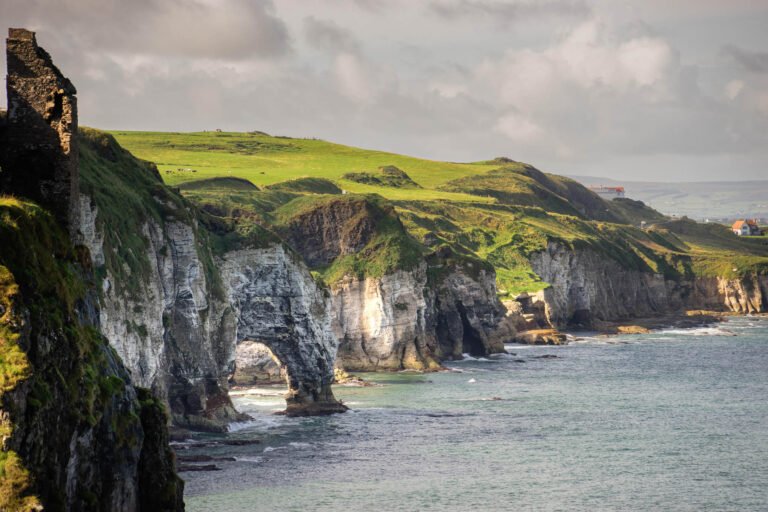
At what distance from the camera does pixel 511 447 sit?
95438 mm

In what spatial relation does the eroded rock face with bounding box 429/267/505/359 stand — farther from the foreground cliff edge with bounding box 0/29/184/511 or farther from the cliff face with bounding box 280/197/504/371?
the foreground cliff edge with bounding box 0/29/184/511

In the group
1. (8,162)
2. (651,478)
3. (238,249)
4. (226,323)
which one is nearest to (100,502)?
(8,162)

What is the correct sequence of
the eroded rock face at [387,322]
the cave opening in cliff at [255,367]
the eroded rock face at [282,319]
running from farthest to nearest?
the eroded rock face at [387,322] < the cave opening in cliff at [255,367] < the eroded rock face at [282,319]

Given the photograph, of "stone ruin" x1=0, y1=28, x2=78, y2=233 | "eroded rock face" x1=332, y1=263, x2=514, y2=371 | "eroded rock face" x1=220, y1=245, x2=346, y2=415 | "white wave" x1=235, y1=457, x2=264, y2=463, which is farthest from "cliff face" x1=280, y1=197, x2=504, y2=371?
"stone ruin" x1=0, y1=28, x2=78, y2=233

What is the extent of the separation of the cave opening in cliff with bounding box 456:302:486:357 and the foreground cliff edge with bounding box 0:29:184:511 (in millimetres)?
123692

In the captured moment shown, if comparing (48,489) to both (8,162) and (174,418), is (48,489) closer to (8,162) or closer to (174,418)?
(8,162)

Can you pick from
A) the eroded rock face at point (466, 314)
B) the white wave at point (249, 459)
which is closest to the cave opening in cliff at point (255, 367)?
the eroded rock face at point (466, 314)

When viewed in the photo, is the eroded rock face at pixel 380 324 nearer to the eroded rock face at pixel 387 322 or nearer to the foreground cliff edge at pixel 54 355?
the eroded rock face at pixel 387 322

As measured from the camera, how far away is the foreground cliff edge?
39.0m

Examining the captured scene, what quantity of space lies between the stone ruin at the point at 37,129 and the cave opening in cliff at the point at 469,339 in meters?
127

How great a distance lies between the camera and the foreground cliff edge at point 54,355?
3895 cm

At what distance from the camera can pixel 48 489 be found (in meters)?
39.5

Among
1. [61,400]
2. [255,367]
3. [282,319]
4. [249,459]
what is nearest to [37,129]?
[61,400]

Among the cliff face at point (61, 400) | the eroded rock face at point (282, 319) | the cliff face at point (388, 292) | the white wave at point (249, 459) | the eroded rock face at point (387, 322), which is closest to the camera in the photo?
the cliff face at point (61, 400)
